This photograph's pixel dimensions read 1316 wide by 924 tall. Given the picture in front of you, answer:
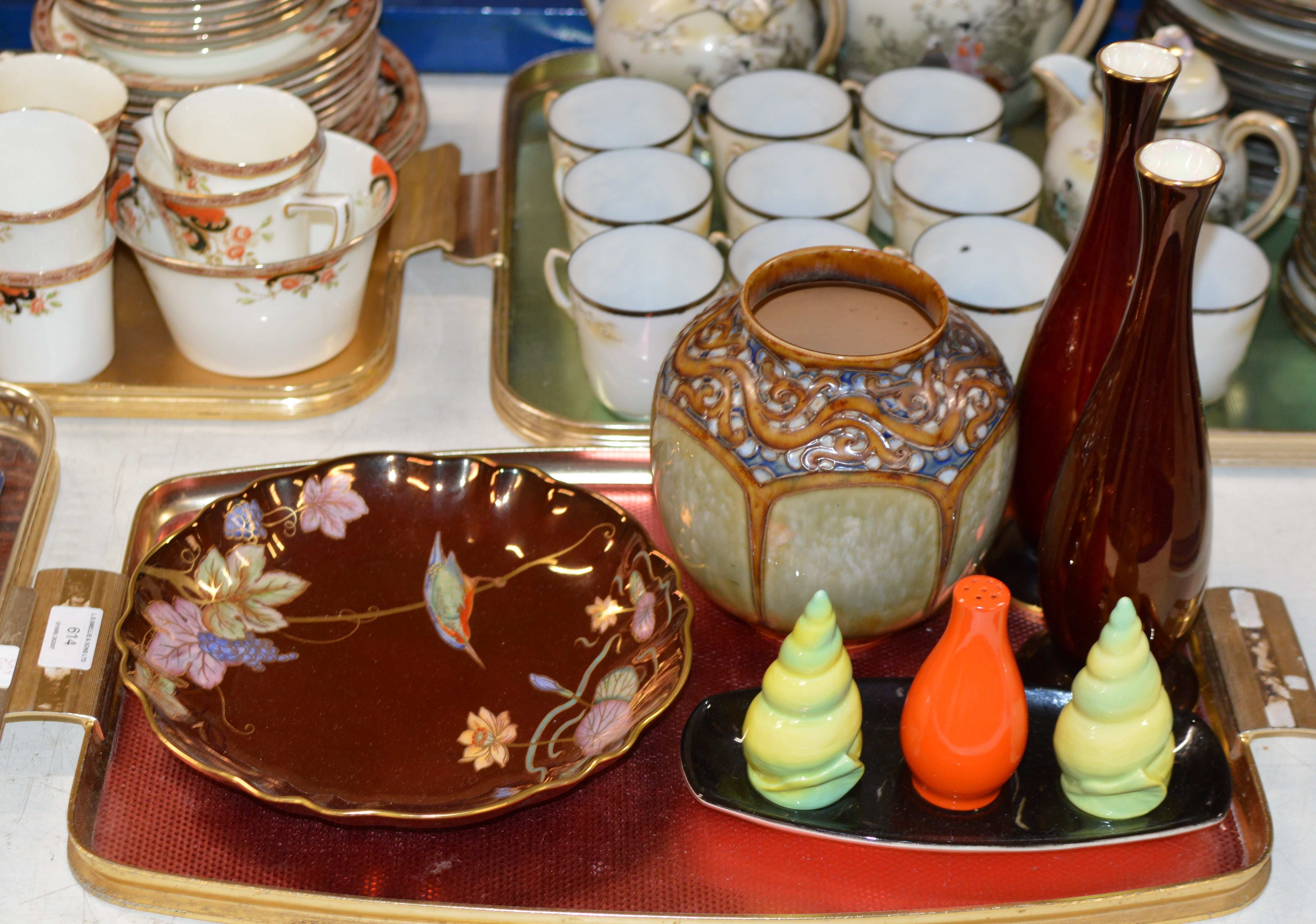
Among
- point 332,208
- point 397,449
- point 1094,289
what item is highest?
point 1094,289

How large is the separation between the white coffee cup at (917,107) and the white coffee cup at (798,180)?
0.04 metres

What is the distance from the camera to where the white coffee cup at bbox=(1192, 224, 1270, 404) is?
2.32 feet

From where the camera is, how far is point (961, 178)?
88 cm

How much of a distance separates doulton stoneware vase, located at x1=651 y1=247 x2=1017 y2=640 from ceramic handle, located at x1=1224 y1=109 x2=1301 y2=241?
0.36 metres

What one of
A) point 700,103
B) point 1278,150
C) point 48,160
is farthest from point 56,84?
point 1278,150

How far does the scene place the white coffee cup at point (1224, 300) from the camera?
0.71 metres

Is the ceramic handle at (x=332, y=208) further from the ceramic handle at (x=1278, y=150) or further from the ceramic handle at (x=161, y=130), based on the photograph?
the ceramic handle at (x=1278, y=150)

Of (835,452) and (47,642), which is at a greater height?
(835,452)

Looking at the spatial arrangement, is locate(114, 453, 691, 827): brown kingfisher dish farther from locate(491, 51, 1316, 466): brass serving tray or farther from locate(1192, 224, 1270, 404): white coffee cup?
locate(1192, 224, 1270, 404): white coffee cup

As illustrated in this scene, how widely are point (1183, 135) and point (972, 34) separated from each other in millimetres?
195

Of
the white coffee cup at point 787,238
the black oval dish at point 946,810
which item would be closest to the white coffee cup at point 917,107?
the white coffee cup at point 787,238

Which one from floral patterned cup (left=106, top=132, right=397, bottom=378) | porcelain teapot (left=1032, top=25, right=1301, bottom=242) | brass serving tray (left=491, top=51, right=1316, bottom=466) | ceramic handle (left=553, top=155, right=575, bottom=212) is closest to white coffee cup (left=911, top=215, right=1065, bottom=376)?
porcelain teapot (left=1032, top=25, right=1301, bottom=242)

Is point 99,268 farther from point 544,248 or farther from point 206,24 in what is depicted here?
point 544,248

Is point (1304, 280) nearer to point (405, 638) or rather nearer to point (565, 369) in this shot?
point (565, 369)
